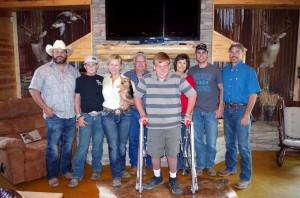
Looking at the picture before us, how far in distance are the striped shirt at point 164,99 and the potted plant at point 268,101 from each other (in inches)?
127

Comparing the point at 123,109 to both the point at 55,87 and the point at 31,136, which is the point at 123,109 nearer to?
the point at 55,87

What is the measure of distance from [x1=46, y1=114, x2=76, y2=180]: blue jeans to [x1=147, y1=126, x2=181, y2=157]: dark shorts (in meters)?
1.09

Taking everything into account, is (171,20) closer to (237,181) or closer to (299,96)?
(237,181)

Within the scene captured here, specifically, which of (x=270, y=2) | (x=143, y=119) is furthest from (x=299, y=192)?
(x=270, y=2)

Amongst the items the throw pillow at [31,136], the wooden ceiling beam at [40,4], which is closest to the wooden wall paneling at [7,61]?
the wooden ceiling beam at [40,4]

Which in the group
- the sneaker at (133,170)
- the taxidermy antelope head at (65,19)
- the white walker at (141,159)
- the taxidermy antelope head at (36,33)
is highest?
the taxidermy antelope head at (65,19)

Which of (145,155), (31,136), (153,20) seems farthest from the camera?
(153,20)

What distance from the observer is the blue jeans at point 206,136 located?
364cm

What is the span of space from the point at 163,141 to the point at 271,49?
3.85m

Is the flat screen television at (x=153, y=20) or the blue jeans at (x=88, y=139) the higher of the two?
the flat screen television at (x=153, y=20)

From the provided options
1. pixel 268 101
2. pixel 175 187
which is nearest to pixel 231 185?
pixel 175 187

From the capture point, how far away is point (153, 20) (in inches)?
185

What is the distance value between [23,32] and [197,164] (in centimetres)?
475

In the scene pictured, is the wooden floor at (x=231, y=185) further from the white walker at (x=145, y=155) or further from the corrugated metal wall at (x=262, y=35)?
the corrugated metal wall at (x=262, y=35)
